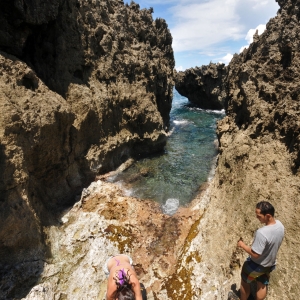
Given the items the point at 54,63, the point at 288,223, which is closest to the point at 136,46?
the point at 54,63

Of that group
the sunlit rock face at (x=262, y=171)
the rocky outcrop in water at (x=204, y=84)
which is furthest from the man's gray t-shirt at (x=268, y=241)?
the rocky outcrop in water at (x=204, y=84)

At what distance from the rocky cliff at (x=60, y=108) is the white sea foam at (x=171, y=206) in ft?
17.2

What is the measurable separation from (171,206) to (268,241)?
29.1ft

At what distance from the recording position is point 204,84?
52.2 m

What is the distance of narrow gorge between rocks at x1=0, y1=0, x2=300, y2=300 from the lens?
812 cm

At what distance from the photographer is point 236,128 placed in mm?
12109

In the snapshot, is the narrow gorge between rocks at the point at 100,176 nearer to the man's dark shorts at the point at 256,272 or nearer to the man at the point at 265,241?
the man's dark shorts at the point at 256,272

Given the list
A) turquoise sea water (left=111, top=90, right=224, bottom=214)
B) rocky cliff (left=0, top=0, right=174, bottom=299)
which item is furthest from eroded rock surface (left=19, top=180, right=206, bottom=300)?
turquoise sea water (left=111, top=90, right=224, bottom=214)

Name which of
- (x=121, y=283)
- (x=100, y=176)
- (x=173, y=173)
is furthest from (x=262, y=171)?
(x=100, y=176)

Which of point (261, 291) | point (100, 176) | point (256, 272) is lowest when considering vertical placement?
point (100, 176)

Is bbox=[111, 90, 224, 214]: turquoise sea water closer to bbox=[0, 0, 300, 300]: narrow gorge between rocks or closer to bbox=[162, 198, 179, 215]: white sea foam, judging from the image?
bbox=[162, 198, 179, 215]: white sea foam

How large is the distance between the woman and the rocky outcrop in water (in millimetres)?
44794

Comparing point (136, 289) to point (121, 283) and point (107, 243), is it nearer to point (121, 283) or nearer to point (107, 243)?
point (121, 283)

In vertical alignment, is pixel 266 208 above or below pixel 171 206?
above
